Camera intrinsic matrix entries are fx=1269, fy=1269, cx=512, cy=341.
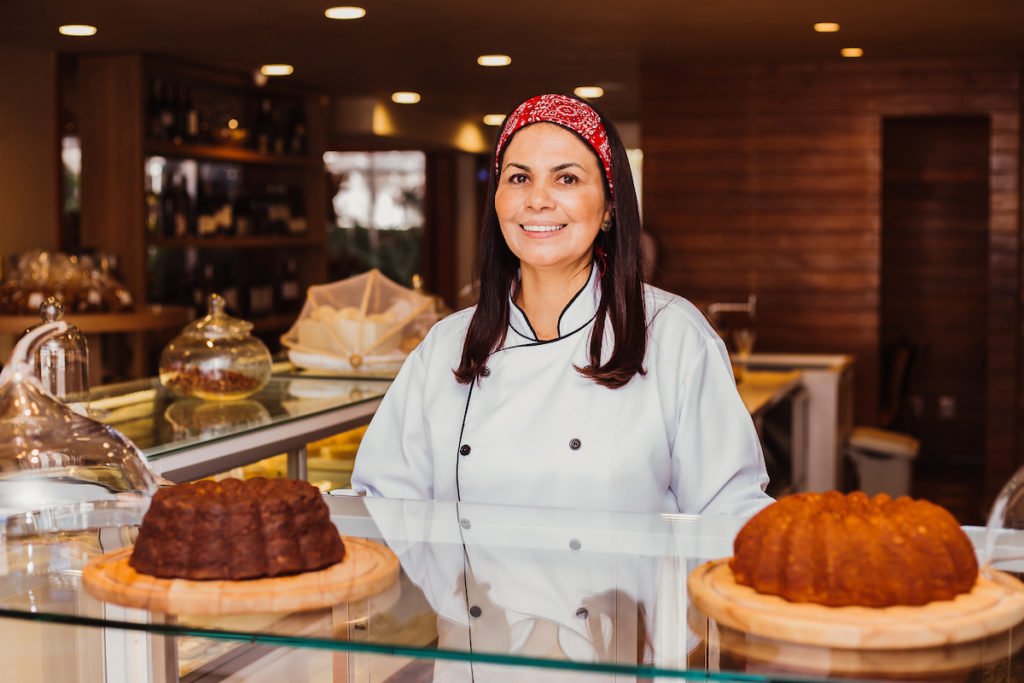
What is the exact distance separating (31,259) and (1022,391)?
5.25 meters

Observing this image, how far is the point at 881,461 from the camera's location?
248 inches

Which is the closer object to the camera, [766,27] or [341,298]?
[341,298]

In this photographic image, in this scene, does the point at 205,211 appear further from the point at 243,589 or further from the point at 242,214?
the point at 243,589

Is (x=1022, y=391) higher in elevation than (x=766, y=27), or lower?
lower

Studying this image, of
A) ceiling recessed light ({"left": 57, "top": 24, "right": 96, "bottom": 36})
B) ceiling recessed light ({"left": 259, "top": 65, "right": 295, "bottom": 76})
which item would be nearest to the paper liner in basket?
ceiling recessed light ({"left": 57, "top": 24, "right": 96, "bottom": 36})

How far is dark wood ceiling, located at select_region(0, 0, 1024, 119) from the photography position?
523cm

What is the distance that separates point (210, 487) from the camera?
1239 millimetres

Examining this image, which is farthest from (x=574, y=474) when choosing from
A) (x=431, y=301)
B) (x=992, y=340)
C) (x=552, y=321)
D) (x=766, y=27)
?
(x=992, y=340)

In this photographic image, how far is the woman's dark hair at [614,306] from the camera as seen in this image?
189 cm

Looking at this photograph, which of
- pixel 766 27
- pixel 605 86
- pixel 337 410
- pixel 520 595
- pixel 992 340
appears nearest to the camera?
pixel 520 595

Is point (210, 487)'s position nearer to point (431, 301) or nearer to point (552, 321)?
point (552, 321)

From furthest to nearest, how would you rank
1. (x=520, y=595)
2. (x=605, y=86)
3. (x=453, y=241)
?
(x=453, y=241)
(x=605, y=86)
(x=520, y=595)

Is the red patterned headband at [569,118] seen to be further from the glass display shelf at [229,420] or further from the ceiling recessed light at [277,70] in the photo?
the ceiling recessed light at [277,70]

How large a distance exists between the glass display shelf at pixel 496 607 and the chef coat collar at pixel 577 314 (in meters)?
0.50
